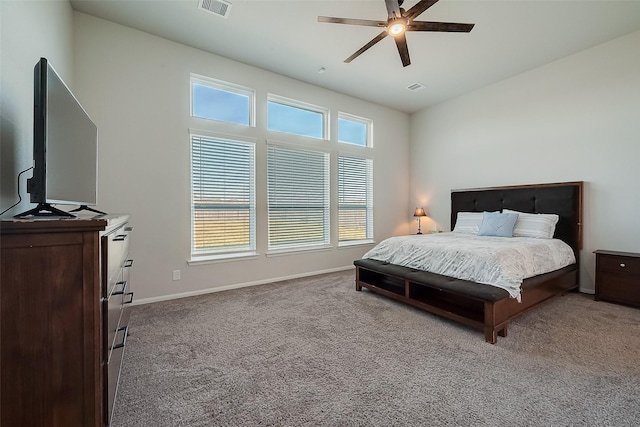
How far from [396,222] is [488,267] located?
3161 millimetres

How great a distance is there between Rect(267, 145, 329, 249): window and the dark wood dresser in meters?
2.93

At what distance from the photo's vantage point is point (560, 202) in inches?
142

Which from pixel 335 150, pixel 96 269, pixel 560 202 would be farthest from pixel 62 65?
pixel 560 202

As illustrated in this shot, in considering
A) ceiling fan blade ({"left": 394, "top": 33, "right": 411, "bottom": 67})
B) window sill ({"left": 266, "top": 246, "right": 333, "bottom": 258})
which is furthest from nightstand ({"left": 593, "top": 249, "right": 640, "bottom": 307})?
window sill ({"left": 266, "top": 246, "right": 333, "bottom": 258})

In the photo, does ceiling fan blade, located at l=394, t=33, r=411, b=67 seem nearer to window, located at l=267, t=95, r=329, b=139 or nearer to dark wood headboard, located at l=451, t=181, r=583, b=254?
window, located at l=267, t=95, r=329, b=139

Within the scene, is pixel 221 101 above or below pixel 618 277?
above

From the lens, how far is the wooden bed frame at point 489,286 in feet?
7.30

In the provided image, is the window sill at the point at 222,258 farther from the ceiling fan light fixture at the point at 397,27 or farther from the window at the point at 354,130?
the ceiling fan light fixture at the point at 397,27

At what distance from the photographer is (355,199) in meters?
4.93

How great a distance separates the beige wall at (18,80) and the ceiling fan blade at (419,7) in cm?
245

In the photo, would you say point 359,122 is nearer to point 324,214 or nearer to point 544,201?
point 324,214

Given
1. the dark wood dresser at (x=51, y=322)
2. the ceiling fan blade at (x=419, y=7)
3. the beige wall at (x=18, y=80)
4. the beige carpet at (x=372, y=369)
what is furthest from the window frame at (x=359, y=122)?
the dark wood dresser at (x=51, y=322)

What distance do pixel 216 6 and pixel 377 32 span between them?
1.75 meters


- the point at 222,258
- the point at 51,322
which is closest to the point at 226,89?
the point at 222,258
